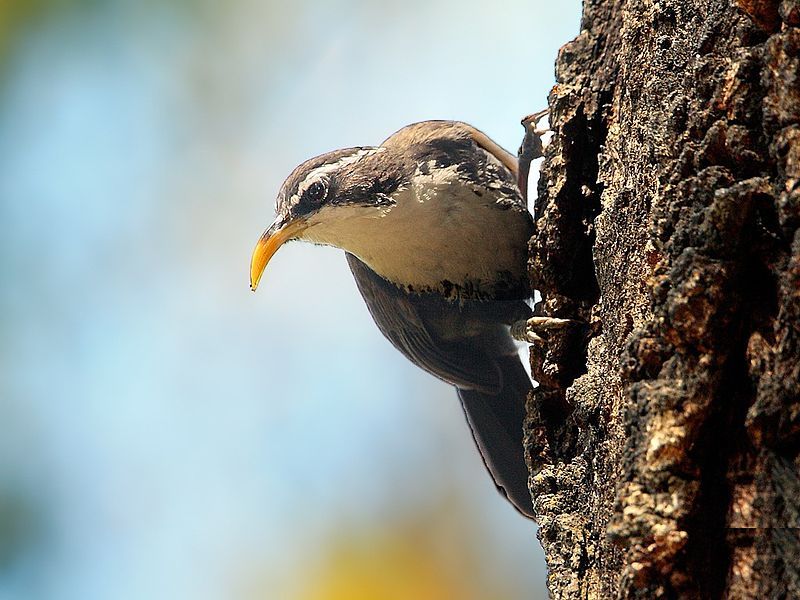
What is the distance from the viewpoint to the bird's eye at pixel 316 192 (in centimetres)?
289

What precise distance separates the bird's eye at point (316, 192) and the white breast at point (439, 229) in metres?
0.05

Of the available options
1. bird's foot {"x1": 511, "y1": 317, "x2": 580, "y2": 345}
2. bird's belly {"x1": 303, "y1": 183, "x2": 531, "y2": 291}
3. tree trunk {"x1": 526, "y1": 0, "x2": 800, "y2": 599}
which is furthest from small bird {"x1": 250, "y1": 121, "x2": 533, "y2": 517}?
tree trunk {"x1": 526, "y1": 0, "x2": 800, "y2": 599}

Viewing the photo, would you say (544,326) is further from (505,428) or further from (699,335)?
(505,428)

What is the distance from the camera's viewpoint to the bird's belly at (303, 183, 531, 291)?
110 inches

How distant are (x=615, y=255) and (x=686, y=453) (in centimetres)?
57

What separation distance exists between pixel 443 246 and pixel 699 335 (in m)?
1.63

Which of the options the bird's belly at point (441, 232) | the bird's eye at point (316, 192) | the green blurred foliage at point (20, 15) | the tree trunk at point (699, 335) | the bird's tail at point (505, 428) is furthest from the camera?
the green blurred foliage at point (20, 15)

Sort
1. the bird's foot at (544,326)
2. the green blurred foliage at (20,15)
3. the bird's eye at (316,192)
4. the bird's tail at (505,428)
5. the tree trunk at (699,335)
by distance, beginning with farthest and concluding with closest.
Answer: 1. the green blurred foliage at (20,15)
2. the bird's eye at (316,192)
3. the bird's tail at (505,428)
4. the bird's foot at (544,326)
5. the tree trunk at (699,335)

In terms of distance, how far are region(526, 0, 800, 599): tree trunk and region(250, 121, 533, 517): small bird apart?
1.06 metres

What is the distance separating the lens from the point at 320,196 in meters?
2.89

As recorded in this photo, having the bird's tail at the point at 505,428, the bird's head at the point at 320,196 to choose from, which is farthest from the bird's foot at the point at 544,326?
the bird's head at the point at 320,196

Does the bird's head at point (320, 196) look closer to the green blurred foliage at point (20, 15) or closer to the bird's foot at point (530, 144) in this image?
the bird's foot at point (530, 144)

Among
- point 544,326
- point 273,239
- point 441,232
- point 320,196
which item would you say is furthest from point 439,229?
point 544,326

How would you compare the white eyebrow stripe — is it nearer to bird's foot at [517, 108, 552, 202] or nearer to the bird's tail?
bird's foot at [517, 108, 552, 202]
